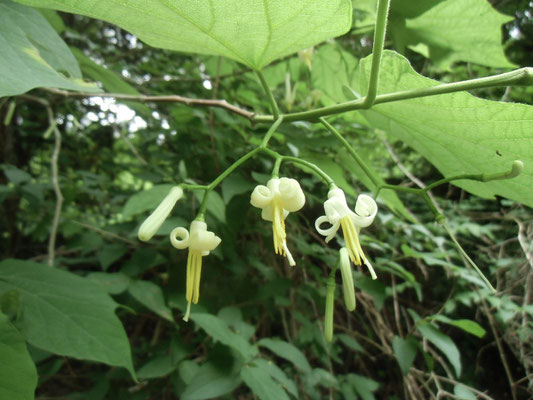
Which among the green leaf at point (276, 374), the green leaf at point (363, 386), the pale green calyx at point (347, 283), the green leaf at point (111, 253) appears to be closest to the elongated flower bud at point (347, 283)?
the pale green calyx at point (347, 283)

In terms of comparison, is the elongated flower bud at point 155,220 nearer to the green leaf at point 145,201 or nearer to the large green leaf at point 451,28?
the green leaf at point 145,201

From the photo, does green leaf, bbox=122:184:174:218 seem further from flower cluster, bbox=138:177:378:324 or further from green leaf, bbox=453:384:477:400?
green leaf, bbox=453:384:477:400

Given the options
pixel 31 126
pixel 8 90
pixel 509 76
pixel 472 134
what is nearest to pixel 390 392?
pixel 472 134

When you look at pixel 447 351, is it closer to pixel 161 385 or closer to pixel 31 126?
pixel 161 385

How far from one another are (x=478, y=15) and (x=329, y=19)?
2.16ft

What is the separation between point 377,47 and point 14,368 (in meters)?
0.54

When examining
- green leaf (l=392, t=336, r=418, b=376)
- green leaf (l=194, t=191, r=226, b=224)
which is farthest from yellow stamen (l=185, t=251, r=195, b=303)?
green leaf (l=392, t=336, r=418, b=376)

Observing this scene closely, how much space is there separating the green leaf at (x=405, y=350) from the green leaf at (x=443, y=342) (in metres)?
0.05

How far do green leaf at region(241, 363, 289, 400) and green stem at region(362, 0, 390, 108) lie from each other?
458 mm

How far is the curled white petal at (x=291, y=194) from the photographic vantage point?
41cm

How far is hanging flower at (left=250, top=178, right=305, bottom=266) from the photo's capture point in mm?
404

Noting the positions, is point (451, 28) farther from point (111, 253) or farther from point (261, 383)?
point (111, 253)

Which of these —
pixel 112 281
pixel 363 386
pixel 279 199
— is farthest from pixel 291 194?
pixel 363 386

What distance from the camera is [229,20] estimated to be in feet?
1.39
